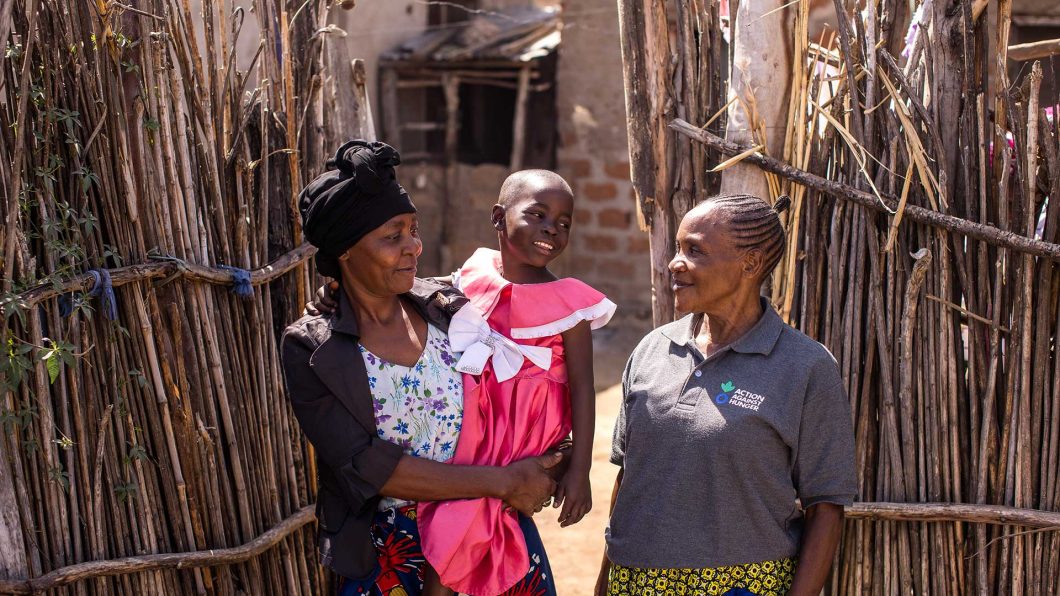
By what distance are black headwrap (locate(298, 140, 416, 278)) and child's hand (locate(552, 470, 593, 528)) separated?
0.76m

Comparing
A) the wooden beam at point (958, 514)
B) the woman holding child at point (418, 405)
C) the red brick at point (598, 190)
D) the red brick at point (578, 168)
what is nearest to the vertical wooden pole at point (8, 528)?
the woman holding child at point (418, 405)

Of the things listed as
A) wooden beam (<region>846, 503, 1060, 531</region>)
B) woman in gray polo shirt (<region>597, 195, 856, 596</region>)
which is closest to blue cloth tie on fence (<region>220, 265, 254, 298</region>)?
woman in gray polo shirt (<region>597, 195, 856, 596</region>)

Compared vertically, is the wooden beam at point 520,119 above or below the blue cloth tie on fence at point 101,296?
below

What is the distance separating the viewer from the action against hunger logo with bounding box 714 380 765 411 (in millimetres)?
2225

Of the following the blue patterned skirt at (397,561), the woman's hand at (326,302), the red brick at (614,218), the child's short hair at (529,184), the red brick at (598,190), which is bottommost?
the red brick at (614,218)

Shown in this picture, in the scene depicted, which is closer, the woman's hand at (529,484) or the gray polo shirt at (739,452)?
the gray polo shirt at (739,452)

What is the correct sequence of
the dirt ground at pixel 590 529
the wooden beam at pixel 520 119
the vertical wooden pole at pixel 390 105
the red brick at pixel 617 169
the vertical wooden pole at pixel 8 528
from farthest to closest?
the vertical wooden pole at pixel 390 105 → the wooden beam at pixel 520 119 → the red brick at pixel 617 169 → the dirt ground at pixel 590 529 → the vertical wooden pole at pixel 8 528

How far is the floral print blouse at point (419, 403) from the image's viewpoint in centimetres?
233

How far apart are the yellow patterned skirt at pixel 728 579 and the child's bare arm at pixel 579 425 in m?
0.26

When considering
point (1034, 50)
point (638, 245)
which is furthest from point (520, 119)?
point (1034, 50)

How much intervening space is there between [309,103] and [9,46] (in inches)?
42.3

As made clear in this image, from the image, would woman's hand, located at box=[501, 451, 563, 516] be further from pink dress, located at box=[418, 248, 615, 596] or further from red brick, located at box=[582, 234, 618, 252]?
red brick, located at box=[582, 234, 618, 252]

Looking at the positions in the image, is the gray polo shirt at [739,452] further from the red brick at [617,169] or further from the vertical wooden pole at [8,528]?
the red brick at [617,169]

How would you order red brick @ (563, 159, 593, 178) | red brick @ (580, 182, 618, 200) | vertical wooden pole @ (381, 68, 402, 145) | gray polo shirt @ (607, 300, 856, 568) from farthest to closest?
vertical wooden pole @ (381, 68, 402, 145) < red brick @ (563, 159, 593, 178) < red brick @ (580, 182, 618, 200) < gray polo shirt @ (607, 300, 856, 568)
